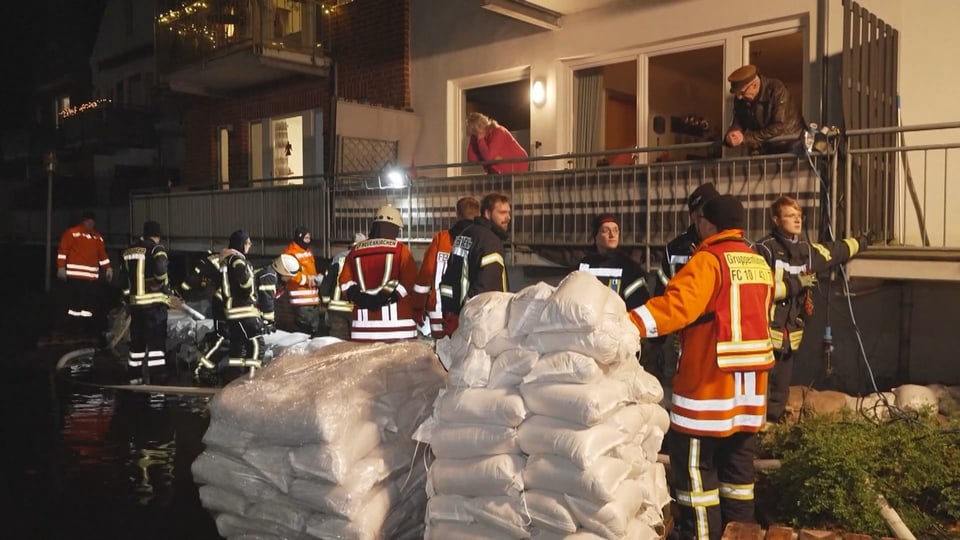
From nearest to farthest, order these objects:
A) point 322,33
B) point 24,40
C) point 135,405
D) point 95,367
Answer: point 135,405, point 95,367, point 322,33, point 24,40

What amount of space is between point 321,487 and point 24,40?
36.8 m

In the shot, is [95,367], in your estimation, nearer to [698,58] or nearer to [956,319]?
[698,58]

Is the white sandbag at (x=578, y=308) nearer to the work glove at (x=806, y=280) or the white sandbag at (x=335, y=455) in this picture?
the white sandbag at (x=335, y=455)

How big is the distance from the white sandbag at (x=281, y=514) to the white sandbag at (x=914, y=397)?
15.1ft

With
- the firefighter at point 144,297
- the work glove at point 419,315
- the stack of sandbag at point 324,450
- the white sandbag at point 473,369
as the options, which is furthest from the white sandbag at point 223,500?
the firefighter at point 144,297

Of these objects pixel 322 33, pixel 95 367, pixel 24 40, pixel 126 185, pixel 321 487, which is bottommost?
pixel 95 367

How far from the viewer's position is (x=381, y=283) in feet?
23.9

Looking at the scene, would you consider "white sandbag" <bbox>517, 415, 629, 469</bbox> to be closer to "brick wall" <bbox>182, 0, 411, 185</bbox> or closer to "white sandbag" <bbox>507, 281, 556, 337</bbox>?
"white sandbag" <bbox>507, 281, 556, 337</bbox>

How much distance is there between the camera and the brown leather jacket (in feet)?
23.1

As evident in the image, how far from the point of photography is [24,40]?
3391 centimetres

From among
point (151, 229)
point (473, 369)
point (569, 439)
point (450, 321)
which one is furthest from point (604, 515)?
point (151, 229)

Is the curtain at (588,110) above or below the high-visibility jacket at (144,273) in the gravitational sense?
above

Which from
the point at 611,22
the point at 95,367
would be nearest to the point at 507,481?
the point at 611,22

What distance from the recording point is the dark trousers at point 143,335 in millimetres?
10602
